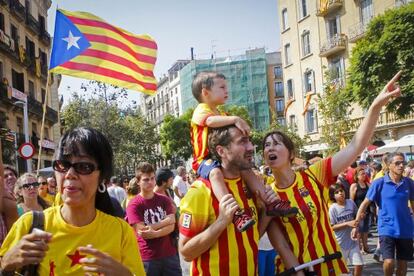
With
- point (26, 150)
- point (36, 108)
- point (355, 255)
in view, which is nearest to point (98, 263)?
point (355, 255)

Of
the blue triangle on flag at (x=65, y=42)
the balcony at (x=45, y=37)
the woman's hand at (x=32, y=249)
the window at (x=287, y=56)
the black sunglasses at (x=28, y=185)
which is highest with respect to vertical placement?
the balcony at (x=45, y=37)

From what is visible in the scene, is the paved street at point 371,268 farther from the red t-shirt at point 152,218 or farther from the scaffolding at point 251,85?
the scaffolding at point 251,85

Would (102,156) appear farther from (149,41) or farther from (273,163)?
(149,41)

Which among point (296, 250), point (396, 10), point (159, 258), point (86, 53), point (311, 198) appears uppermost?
point (396, 10)

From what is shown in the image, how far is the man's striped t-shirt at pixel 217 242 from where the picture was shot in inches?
127

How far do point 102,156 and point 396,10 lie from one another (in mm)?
25319

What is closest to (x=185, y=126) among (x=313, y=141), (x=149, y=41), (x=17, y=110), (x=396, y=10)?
(x=313, y=141)

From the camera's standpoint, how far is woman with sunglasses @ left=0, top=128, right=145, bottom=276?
2410 mm

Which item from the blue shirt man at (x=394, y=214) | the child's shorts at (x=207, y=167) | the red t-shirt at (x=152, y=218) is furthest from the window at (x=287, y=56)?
the child's shorts at (x=207, y=167)

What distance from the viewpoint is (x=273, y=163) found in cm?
384

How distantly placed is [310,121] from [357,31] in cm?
854

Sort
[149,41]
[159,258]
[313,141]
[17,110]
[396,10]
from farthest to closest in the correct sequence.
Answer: [313,141]
[17,110]
[396,10]
[149,41]
[159,258]

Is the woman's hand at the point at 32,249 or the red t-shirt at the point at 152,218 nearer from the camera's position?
the woman's hand at the point at 32,249

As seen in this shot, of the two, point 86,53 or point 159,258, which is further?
point 86,53
